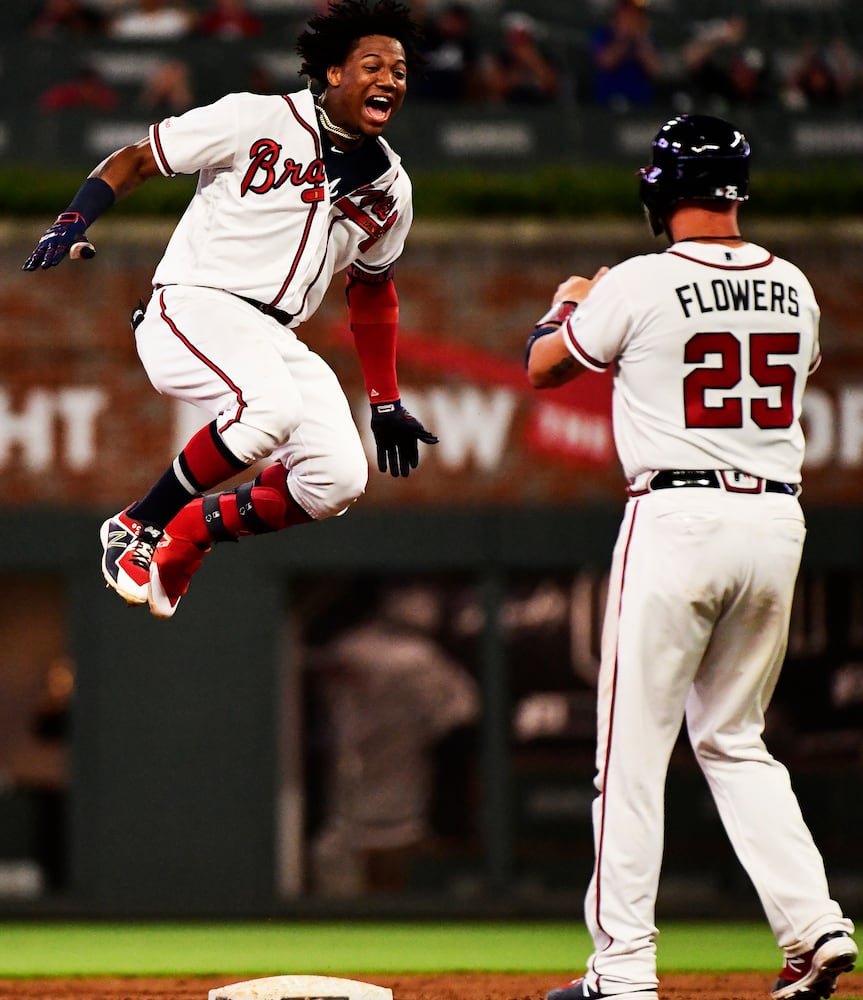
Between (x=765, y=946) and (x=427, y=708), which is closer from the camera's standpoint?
(x=765, y=946)

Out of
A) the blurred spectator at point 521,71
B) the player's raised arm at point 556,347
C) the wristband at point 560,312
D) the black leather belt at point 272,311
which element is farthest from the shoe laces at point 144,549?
the blurred spectator at point 521,71

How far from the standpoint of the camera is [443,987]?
716cm

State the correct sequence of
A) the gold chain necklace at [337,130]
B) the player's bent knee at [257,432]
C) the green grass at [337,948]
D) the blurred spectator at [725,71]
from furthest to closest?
the blurred spectator at [725,71], the green grass at [337,948], the gold chain necklace at [337,130], the player's bent knee at [257,432]

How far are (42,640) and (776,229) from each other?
5.42 meters

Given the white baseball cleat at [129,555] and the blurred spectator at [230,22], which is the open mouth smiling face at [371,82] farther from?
the blurred spectator at [230,22]

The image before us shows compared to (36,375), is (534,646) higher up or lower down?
lower down

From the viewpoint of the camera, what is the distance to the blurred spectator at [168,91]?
451 inches

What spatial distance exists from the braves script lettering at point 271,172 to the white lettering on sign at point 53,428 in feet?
20.6

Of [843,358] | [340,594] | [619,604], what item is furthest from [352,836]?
[619,604]

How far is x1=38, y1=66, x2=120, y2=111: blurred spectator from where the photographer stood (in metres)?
11.5

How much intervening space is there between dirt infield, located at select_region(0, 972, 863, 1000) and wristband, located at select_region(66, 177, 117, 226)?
307cm

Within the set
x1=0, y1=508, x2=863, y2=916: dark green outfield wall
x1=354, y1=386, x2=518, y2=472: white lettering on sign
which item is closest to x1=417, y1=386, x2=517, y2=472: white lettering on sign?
x1=354, y1=386, x2=518, y2=472: white lettering on sign

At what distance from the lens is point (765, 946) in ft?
31.0

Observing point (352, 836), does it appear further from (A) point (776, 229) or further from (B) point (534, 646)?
(A) point (776, 229)
